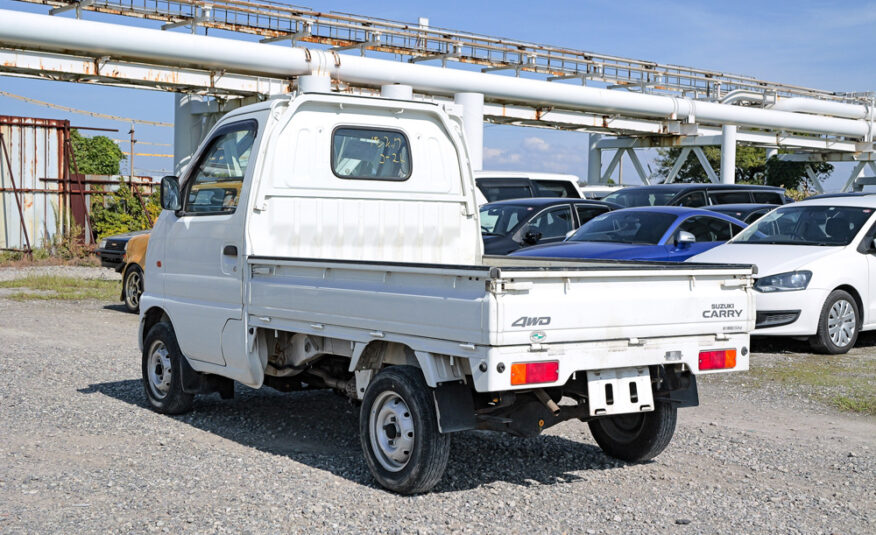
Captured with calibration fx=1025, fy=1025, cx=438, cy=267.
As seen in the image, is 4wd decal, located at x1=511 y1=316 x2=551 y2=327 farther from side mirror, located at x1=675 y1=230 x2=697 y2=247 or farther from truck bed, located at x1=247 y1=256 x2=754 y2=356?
side mirror, located at x1=675 y1=230 x2=697 y2=247

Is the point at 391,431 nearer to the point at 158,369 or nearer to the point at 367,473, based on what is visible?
the point at 367,473

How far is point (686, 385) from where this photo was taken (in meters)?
6.09

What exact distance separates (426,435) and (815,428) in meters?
3.66

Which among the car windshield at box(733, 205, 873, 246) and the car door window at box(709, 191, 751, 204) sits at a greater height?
the car door window at box(709, 191, 751, 204)

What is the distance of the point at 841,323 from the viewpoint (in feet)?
36.8

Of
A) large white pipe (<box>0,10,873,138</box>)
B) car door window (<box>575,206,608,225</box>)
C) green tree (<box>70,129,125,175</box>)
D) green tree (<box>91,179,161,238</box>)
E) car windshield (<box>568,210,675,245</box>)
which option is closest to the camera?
car windshield (<box>568,210,675,245</box>)

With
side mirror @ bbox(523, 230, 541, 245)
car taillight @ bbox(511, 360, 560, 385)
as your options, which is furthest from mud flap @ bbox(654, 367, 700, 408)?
side mirror @ bbox(523, 230, 541, 245)

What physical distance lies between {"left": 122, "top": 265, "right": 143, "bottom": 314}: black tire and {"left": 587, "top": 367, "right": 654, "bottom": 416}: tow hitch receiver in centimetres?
1119

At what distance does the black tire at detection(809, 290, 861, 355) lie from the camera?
11.0 m

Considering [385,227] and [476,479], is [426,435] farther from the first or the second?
[385,227]

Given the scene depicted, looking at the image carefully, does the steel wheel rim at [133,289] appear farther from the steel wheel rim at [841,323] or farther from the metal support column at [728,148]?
the metal support column at [728,148]

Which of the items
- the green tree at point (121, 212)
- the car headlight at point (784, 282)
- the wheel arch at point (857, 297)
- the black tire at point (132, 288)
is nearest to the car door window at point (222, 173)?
the car headlight at point (784, 282)

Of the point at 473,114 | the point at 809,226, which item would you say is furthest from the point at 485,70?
the point at 809,226

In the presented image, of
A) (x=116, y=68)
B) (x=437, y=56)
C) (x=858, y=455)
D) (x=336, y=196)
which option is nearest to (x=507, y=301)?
(x=336, y=196)
